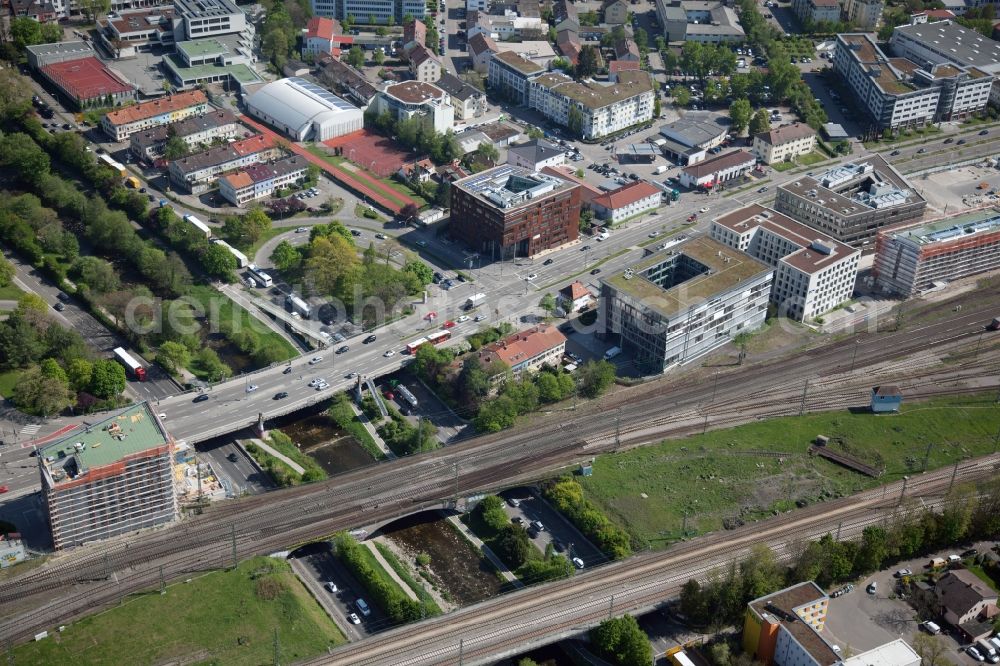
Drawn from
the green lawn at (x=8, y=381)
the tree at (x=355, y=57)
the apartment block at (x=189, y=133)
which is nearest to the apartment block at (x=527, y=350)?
the green lawn at (x=8, y=381)

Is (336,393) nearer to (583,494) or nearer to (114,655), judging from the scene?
(583,494)

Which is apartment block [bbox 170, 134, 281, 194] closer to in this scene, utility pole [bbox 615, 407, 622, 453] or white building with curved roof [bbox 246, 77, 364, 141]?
white building with curved roof [bbox 246, 77, 364, 141]

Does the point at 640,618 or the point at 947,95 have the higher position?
the point at 947,95

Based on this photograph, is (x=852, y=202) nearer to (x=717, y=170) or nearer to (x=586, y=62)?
(x=717, y=170)

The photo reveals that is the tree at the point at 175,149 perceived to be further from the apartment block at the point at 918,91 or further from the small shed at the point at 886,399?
the apartment block at the point at 918,91

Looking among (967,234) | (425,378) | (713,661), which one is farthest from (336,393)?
(967,234)

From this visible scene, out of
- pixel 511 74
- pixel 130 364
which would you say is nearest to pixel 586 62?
pixel 511 74
